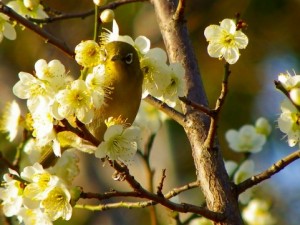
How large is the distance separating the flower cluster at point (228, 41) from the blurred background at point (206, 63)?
374 cm

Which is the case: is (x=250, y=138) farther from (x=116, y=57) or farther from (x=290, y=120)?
(x=290, y=120)

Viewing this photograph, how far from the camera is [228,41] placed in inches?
81.0

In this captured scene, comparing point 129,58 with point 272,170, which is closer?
point 272,170

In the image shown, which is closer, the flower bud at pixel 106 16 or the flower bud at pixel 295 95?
the flower bud at pixel 295 95

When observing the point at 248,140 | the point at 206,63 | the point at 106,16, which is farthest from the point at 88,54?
the point at 206,63

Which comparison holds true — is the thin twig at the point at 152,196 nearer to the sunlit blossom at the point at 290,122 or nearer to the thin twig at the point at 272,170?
the thin twig at the point at 272,170

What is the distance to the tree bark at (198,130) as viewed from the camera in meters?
2.04

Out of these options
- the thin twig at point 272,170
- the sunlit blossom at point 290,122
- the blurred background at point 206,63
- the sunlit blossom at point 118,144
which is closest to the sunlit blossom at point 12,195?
the sunlit blossom at point 118,144

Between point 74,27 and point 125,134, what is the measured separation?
5.25m

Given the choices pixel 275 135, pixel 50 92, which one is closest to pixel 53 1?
pixel 275 135

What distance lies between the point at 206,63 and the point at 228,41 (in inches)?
185

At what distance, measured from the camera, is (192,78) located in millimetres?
2346

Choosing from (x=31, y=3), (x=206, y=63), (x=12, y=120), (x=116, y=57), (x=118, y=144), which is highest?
(x=206, y=63)

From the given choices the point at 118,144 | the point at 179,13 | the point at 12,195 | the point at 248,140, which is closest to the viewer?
the point at 118,144
